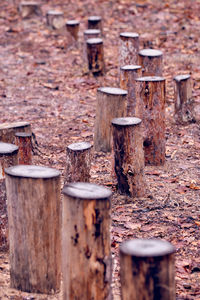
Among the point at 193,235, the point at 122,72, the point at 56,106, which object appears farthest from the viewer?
the point at 56,106

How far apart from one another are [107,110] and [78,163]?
1568mm

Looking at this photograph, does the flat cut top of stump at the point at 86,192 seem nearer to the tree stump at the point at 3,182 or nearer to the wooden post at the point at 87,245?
the wooden post at the point at 87,245

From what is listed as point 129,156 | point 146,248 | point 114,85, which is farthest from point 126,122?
point 114,85

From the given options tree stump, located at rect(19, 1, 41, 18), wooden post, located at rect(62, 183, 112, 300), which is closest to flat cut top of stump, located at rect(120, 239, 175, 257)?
wooden post, located at rect(62, 183, 112, 300)

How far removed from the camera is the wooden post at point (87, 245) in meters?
3.16

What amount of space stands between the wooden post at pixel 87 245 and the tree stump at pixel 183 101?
4365 mm

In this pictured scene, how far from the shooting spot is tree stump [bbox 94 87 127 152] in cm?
649

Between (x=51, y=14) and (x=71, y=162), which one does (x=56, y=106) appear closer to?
(x=71, y=162)

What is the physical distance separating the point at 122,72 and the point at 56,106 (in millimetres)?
1644

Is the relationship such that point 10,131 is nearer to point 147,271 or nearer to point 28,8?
point 147,271

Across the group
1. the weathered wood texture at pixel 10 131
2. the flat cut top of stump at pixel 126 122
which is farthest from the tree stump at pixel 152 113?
the weathered wood texture at pixel 10 131

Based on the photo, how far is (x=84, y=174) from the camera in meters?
5.14

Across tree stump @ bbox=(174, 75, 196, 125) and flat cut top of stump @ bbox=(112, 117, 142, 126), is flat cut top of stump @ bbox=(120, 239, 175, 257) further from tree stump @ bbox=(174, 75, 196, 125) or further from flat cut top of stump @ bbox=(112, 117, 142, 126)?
tree stump @ bbox=(174, 75, 196, 125)

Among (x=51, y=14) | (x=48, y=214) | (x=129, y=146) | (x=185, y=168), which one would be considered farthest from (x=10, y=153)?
(x=51, y=14)
